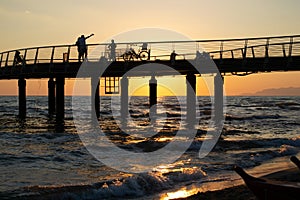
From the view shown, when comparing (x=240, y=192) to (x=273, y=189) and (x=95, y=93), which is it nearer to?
(x=273, y=189)

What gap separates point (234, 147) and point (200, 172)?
7142 millimetres

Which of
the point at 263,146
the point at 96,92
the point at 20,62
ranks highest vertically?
the point at 20,62

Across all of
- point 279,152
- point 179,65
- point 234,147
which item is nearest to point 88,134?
point 179,65

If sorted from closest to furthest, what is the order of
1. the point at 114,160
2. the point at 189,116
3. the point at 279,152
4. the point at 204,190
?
the point at 204,190 < the point at 114,160 < the point at 279,152 < the point at 189,116

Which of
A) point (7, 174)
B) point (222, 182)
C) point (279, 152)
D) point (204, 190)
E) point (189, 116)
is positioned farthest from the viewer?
point (189, 116)

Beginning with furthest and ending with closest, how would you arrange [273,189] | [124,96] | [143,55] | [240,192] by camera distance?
[124,96] < [143,55] < [240,192] < [273,189]

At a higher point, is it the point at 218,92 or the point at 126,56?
the point at 126,56

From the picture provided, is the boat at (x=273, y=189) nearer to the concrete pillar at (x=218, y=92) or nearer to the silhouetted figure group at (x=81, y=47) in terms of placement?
the concrete pillar at (x=218, y=92)

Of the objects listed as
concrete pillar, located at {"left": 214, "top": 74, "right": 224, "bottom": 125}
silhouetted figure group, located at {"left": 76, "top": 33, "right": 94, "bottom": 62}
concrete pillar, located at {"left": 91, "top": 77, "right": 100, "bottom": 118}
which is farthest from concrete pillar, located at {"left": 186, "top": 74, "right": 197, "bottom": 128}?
silhouetted figure group, located at {"left": 76, "top": 33, "right": 94, "bottom": 62}

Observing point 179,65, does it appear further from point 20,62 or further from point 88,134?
point 20,62

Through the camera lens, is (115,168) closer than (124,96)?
Yes

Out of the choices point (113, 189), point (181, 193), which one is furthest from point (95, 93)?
point (181, 193)

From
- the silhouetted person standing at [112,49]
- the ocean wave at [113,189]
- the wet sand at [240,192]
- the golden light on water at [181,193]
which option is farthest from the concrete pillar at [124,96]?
the wet sand at [240,192]

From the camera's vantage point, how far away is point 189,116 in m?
28.7
